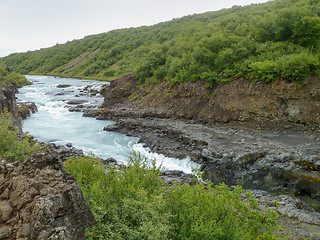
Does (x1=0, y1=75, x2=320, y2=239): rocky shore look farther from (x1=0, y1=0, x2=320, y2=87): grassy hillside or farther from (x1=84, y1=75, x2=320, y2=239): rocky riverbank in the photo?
(x1=0, y1=0, x2=320, y2=87): grassy hillside

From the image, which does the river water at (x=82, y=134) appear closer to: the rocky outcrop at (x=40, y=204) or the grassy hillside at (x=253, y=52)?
the rocky outcrop at (x=40, y=204)

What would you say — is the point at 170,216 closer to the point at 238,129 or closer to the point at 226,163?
the point at 226,163

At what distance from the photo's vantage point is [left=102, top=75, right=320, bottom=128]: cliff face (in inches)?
965

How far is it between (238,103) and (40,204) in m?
25.8

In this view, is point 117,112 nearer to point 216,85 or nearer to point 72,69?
point 216,85

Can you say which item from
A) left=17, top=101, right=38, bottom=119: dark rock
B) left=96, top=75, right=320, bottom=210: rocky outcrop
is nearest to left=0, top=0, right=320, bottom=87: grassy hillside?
left=96, top=75, right=320, bottom=210: rocky outcrop

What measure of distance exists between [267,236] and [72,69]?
111m

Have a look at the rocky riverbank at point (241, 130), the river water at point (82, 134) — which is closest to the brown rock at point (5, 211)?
the river water at point (82, 134)

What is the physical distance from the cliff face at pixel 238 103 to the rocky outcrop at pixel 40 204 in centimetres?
2387

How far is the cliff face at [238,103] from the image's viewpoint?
80.4ft

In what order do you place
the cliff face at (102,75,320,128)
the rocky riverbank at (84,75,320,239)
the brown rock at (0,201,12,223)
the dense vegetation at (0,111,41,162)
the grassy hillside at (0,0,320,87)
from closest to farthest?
1. the brown rock at (0,201,12,223)
2. the dense vegetation at (0,111,41,162)
3. the rocky riverbank at (84,75,320,239)
4. the cliff face at (102,75,320,128)
5. the grassy hillside at (0,0,320,87)

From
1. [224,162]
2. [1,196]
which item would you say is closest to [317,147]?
[224,162]

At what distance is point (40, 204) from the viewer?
6438mm

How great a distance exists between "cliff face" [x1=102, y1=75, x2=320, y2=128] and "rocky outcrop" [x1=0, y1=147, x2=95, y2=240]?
2387 centimetres
